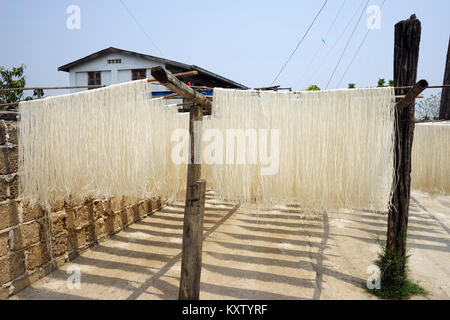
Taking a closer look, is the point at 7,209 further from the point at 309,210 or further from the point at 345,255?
the point at 345,255

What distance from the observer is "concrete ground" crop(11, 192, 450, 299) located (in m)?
3.12

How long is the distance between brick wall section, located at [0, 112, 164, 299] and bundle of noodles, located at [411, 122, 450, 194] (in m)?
4.20

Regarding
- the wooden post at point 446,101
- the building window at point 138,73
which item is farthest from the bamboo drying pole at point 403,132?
the building window at point 138,73

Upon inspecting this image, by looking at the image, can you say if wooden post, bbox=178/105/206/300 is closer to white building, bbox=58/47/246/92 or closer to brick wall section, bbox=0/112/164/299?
brick wall section, bbox=0/112/164/299

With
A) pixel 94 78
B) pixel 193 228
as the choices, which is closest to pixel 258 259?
pixel 193 228

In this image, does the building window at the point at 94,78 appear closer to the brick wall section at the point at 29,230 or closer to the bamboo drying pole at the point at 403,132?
the brick wall section at the point at 29,230

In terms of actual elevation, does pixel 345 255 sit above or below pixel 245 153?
below

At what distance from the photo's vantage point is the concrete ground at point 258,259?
123 inches

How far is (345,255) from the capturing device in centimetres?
413

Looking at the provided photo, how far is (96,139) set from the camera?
2.51 m
